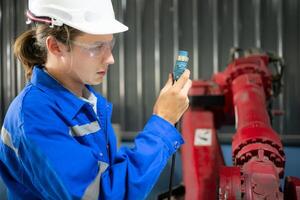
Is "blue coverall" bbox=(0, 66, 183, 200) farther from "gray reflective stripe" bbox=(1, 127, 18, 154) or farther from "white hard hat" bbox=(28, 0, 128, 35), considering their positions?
"white hard hat" bbox=(28, 0, 128, 35)

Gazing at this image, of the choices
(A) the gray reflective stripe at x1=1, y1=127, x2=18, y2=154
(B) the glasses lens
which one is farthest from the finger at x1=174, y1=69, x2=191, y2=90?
(A) the gray reflective stripe at x1=1, y1=127, x2=18, y2=154

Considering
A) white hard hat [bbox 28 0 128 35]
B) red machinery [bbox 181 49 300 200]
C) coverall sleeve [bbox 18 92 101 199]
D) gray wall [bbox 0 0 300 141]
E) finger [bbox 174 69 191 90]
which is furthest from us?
gray wall [bbox 0 0 300 141]

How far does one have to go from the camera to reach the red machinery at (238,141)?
1430 millimetres

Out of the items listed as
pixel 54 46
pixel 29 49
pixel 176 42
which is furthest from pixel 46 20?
pixel 176 42

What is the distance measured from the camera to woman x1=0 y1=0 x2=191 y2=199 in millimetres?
1116

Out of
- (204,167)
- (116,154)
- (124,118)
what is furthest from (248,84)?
(124,118)

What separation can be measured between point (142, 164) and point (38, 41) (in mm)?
484

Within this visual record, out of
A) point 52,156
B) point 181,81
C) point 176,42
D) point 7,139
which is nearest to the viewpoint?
point 52,156

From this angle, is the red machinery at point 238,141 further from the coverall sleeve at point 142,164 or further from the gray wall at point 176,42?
the gray wall at point 176,42

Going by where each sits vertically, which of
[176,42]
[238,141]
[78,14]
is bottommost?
[238,141]

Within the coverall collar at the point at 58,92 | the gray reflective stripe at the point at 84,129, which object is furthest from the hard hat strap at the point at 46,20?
the gray reflective stripe at the point at 84,129

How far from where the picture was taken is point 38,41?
129 centimetres

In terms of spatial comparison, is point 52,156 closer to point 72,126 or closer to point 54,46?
point 72,126

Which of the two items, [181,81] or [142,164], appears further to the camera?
[181,81]
